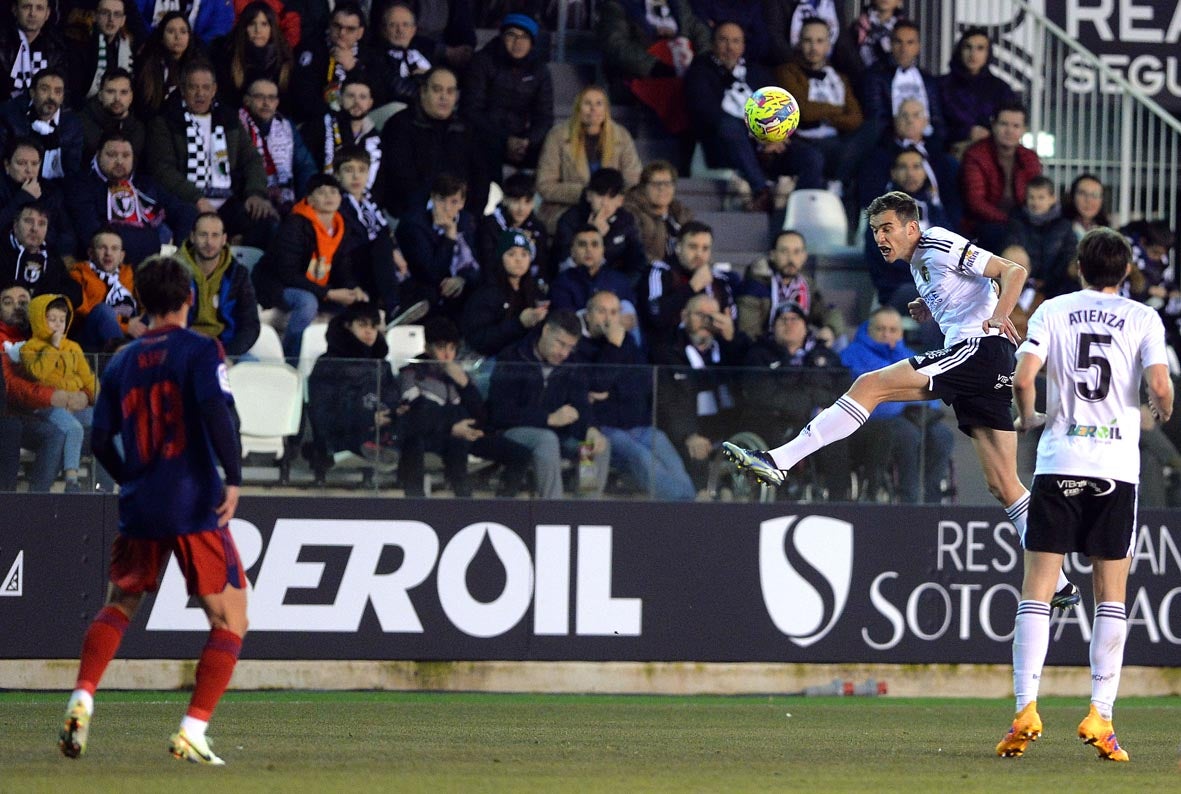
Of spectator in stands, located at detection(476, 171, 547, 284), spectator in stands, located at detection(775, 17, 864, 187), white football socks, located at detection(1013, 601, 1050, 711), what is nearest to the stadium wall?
spectator in stands, located at detection(476, 171, 547, 284)

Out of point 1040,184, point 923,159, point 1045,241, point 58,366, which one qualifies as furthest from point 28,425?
point 1040,184

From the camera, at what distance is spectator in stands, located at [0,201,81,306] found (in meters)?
12.9

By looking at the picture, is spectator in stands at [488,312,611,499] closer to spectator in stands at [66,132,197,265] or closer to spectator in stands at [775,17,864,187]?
spectator in stands at [66,132,197,265]

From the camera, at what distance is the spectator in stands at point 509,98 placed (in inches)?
612

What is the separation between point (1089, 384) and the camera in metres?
8.23

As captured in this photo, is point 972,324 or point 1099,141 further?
point 1099,141

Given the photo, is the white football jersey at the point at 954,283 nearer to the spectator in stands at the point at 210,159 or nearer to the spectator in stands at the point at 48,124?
the spectator in stands at the point at 210,159

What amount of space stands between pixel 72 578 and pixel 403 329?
297 cm

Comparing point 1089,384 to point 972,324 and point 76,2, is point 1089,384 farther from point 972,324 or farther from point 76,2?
point 76,2

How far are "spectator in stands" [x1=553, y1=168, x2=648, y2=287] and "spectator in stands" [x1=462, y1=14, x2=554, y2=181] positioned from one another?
125 centimetres

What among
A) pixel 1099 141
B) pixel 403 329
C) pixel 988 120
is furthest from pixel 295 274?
pixel 1099 141

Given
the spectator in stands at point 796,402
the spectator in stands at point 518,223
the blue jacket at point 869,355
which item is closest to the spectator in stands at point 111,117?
the spectator in stands at point 518,223

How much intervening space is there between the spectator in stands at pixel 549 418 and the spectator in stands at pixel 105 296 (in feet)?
8.11

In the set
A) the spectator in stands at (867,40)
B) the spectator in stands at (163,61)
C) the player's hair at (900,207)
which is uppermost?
the spectator in stands at (867,40)
